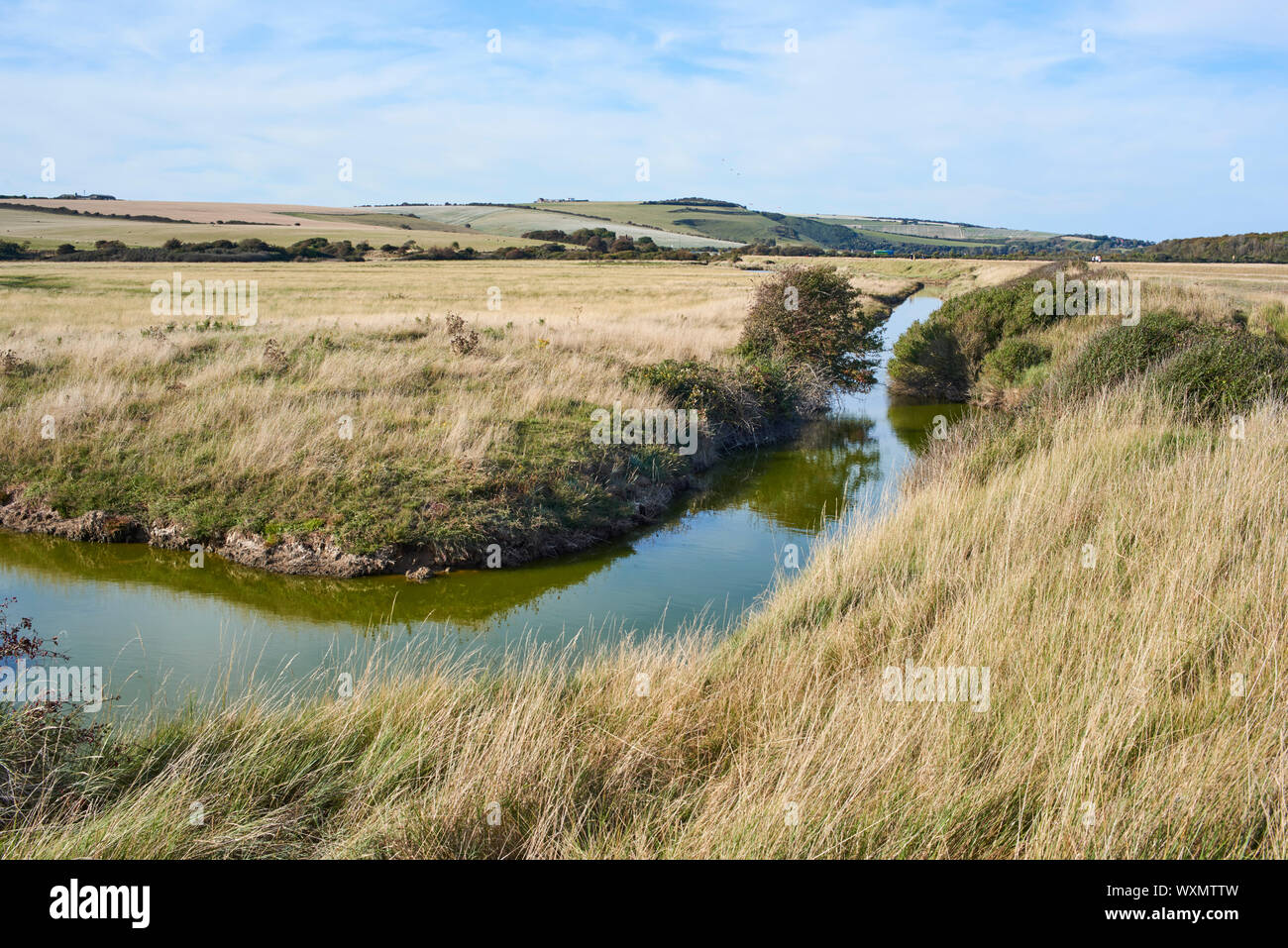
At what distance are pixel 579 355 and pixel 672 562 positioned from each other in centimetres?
792

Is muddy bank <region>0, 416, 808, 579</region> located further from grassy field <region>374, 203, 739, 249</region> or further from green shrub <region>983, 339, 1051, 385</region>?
grassy field <region>374, 203, 739, 249</region>

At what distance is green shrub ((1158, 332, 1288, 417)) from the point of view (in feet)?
33.3

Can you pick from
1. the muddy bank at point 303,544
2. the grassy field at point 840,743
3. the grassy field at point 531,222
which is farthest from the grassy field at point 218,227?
the grassy field at point 840,743

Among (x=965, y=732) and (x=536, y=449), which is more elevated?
(x=536, y=449)

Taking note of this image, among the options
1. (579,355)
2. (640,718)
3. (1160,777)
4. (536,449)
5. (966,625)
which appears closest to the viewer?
(1160,777)

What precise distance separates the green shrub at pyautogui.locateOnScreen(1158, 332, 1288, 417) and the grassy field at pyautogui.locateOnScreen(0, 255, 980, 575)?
279 inches

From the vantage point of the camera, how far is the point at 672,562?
10281mm

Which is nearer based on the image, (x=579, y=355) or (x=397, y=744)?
(x=397, y=744)

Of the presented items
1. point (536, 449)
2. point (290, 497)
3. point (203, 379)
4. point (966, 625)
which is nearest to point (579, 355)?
point (536, 449)

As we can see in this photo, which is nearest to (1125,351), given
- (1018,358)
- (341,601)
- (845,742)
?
(1018,358)

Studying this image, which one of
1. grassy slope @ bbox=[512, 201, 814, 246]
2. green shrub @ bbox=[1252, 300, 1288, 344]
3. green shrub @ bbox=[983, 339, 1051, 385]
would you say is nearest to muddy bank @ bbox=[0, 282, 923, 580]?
green shrub @ bbox=[983, 339, 1051, 385]

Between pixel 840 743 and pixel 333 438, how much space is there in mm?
9121

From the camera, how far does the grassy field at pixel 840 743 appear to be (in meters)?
3.36
